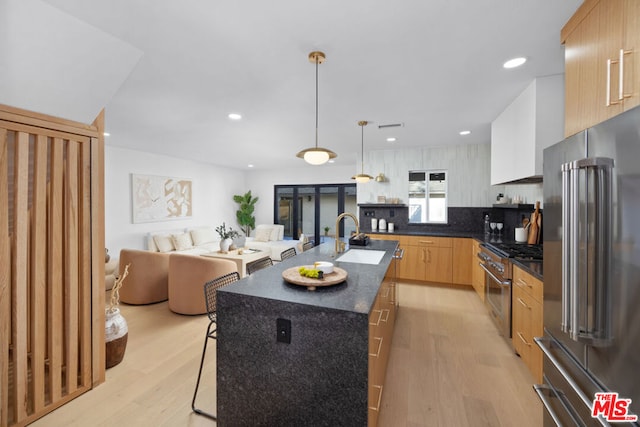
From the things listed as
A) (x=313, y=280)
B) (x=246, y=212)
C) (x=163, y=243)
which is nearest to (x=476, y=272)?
(x=313, y=280)

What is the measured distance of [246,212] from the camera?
8219mm

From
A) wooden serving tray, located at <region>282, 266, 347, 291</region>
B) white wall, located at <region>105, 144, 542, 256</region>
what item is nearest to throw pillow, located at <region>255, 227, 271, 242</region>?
white wall, located at <region>105, 144, 542, 256</region>

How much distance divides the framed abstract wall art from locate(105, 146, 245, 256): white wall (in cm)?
11

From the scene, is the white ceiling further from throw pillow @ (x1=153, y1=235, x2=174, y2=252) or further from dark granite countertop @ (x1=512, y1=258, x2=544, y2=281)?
throw pillow @ (x1=153, y1=235, x2=174, y2=252)

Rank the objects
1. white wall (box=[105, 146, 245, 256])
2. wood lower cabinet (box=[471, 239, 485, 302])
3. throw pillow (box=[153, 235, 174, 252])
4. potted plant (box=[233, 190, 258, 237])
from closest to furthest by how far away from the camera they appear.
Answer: wood lower cabinet (box=[471, 239, 485, 302]) → white wall (box=[105, 146, 245, 256]) → throw pillow (box=[153, 235, 174, 252]) → potted plant (box=[233, 190, 258, 237])

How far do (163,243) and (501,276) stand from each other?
5.82m

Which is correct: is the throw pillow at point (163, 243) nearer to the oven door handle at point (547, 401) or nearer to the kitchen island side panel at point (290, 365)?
the kitchen island side panel at point (290, 365)

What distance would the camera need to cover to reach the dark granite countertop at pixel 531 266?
81.6 inches

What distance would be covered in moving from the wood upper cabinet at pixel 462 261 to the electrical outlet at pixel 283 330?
→ 3.95 metres

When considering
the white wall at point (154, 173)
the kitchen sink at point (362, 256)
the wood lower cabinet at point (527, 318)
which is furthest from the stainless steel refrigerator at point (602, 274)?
the white wall at point (154, 173)

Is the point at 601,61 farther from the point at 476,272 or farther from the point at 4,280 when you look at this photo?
the point at 4,280
